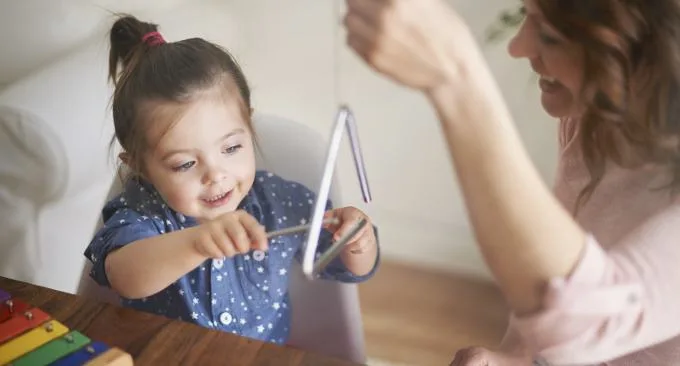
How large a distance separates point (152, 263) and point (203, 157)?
0.09 metres

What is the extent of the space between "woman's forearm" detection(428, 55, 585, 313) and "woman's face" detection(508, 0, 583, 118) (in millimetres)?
58

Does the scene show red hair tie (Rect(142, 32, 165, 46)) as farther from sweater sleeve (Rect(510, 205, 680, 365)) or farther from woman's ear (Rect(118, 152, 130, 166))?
sweater sleeve (Rect(510, 205, 680, 365))

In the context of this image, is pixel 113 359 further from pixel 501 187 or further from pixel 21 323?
pixel 501 187

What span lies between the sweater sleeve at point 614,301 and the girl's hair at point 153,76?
10.2 inches

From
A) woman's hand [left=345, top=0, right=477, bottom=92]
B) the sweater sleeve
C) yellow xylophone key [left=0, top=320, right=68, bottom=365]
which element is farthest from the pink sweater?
yellow xylophone key [left=0, top=320, right=68, bottom=365]

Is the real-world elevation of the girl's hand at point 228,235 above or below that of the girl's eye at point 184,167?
below

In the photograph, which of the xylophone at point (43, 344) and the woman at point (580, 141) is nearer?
the woman at point (580, 141)

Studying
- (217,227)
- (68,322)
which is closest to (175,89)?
(217,227)

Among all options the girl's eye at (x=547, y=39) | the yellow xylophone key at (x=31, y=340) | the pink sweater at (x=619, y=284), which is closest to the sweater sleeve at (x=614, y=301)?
the pink sweater at (x=619, y=284)

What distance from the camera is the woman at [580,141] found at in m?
0.38

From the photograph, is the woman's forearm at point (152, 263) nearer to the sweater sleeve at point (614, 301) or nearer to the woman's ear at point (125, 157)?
the woman's ear at point (125, 157)

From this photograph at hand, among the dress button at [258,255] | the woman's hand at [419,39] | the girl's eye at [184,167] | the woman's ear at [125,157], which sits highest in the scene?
the woman's hand at [419,39]

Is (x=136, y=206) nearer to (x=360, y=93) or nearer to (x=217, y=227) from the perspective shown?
(x=217, y=227)

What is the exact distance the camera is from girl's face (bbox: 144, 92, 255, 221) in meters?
0.52
